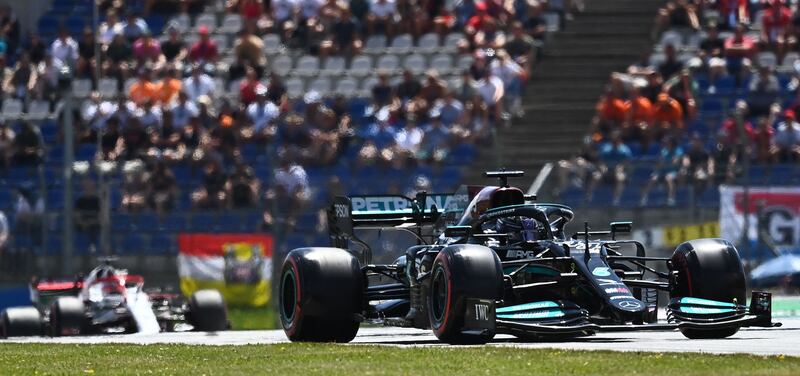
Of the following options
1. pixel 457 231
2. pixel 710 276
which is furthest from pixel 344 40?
pixel 710 276

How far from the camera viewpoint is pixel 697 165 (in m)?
25.8

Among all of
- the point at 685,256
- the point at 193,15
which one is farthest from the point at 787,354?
the point at 193,15

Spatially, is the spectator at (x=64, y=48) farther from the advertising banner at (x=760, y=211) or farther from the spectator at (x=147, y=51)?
the advertising banner at (x=760, y=211)

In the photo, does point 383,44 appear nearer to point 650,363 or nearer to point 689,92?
point 689,92

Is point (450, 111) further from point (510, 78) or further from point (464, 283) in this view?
point (464, 283)

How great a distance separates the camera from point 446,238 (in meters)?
18.4

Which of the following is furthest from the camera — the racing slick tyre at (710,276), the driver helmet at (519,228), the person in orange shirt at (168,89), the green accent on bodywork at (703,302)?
the person in orange shirt at (168,89)

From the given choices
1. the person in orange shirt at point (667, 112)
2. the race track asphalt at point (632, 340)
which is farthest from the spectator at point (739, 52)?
the race track asphalt at point (632, 340)

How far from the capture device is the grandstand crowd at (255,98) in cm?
2819

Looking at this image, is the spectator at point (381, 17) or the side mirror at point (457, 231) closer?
the side mirror at point (457, 231)

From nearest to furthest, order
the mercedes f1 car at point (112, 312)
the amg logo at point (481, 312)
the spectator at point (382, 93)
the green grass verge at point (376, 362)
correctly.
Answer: the green grass verge at point (376, 362) < the amg logo at point (481, 312) < the mercedes f1 car at point (112, 312) < the spectator at point (382, 93)

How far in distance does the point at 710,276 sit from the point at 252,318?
9776 mm

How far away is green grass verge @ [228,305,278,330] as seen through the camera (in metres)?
25.6

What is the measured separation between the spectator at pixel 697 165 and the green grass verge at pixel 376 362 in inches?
387
